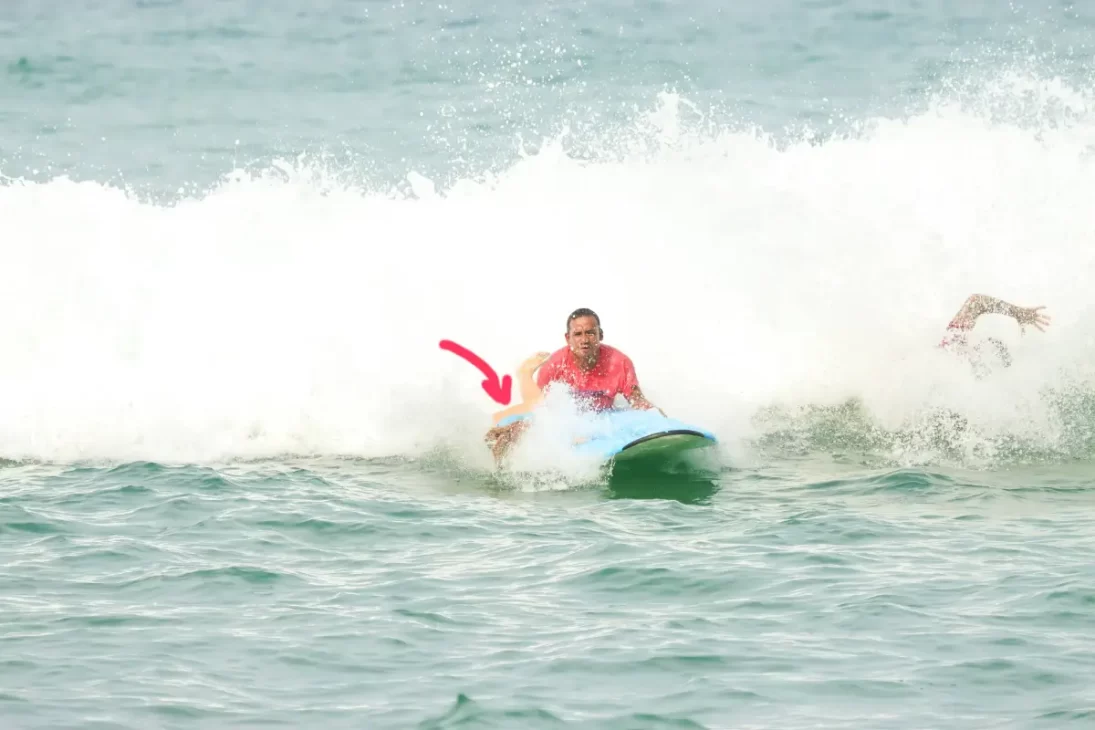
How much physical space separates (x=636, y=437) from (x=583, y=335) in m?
1.04

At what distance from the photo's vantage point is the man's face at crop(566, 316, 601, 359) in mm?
12047

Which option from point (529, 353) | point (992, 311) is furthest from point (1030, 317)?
point (529, 353)

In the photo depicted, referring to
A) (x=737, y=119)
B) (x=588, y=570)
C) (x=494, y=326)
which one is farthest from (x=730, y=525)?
(x=737, y=119)

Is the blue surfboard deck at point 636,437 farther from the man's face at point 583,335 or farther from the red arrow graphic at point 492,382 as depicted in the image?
the red arrow graphic at point 492,382

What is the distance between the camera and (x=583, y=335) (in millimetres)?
12055

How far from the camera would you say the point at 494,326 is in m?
15.8

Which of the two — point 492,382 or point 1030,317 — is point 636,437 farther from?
point 1030,317

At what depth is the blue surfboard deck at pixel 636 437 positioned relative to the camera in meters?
11.4

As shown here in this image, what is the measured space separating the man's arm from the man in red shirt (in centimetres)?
276

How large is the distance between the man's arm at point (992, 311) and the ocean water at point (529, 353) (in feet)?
1.72

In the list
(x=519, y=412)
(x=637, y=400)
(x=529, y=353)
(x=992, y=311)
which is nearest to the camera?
(x=519, y=412)

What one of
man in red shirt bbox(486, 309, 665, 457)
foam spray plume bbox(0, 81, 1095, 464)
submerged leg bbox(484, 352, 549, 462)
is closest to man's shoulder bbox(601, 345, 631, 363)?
man in red shirt bbox(486, 309, 665, 457)

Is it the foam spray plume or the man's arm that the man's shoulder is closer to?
the foam spray plume

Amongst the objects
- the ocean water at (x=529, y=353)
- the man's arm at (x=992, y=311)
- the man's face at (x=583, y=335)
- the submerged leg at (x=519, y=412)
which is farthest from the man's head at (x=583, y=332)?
the man's arm at (x=992, y=311)
